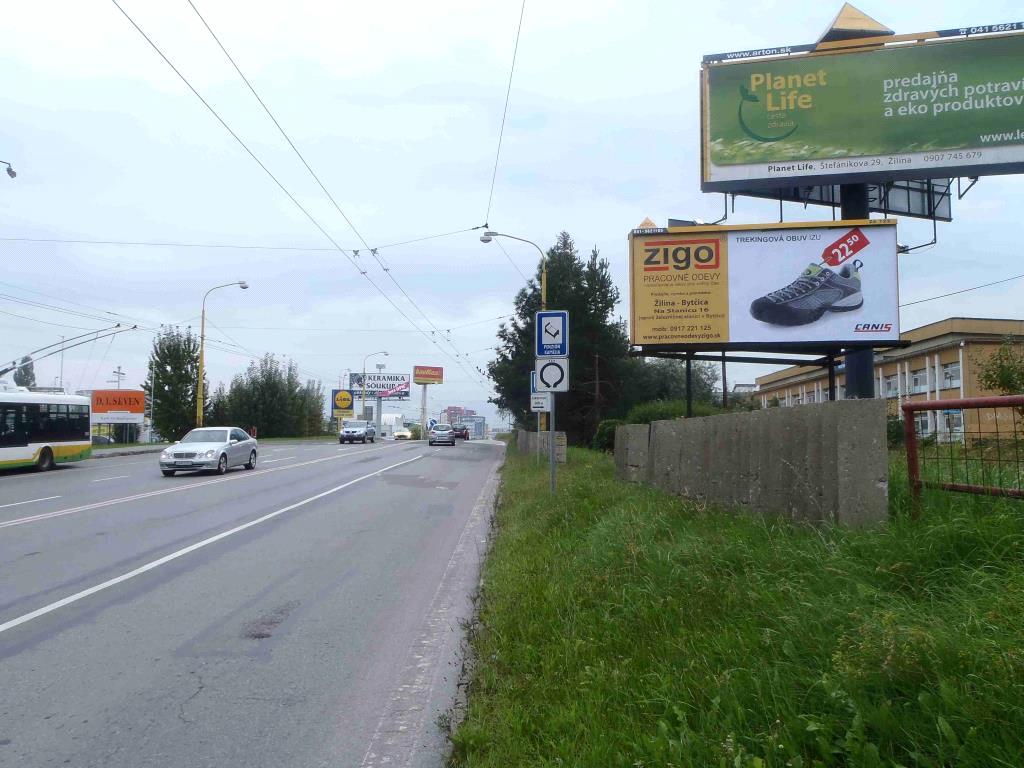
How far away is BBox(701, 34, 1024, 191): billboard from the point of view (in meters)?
16.1

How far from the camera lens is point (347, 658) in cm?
627

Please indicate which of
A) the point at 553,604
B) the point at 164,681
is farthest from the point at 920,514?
the point at 164,681

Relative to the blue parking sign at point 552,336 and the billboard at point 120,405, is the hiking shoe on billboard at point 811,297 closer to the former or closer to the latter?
the blue parking sign at point 552,336

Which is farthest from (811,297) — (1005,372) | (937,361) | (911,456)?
(911,456)

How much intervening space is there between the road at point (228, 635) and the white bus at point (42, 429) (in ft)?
38.5

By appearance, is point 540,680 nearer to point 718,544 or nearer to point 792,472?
point 718,544

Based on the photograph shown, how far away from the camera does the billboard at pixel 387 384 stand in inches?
5079

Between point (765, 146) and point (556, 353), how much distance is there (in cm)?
738

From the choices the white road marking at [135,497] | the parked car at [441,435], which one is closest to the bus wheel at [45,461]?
the white road marking at [135,497]

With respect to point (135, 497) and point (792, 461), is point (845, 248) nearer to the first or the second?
point (792, 461)

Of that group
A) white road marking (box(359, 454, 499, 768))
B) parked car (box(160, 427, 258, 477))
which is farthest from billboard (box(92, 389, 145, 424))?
white road marking (box(359, 454, 499, 768))

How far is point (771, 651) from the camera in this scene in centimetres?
416

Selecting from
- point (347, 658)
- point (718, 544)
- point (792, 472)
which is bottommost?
point (347, 658)

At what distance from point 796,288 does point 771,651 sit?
45.1 feet
